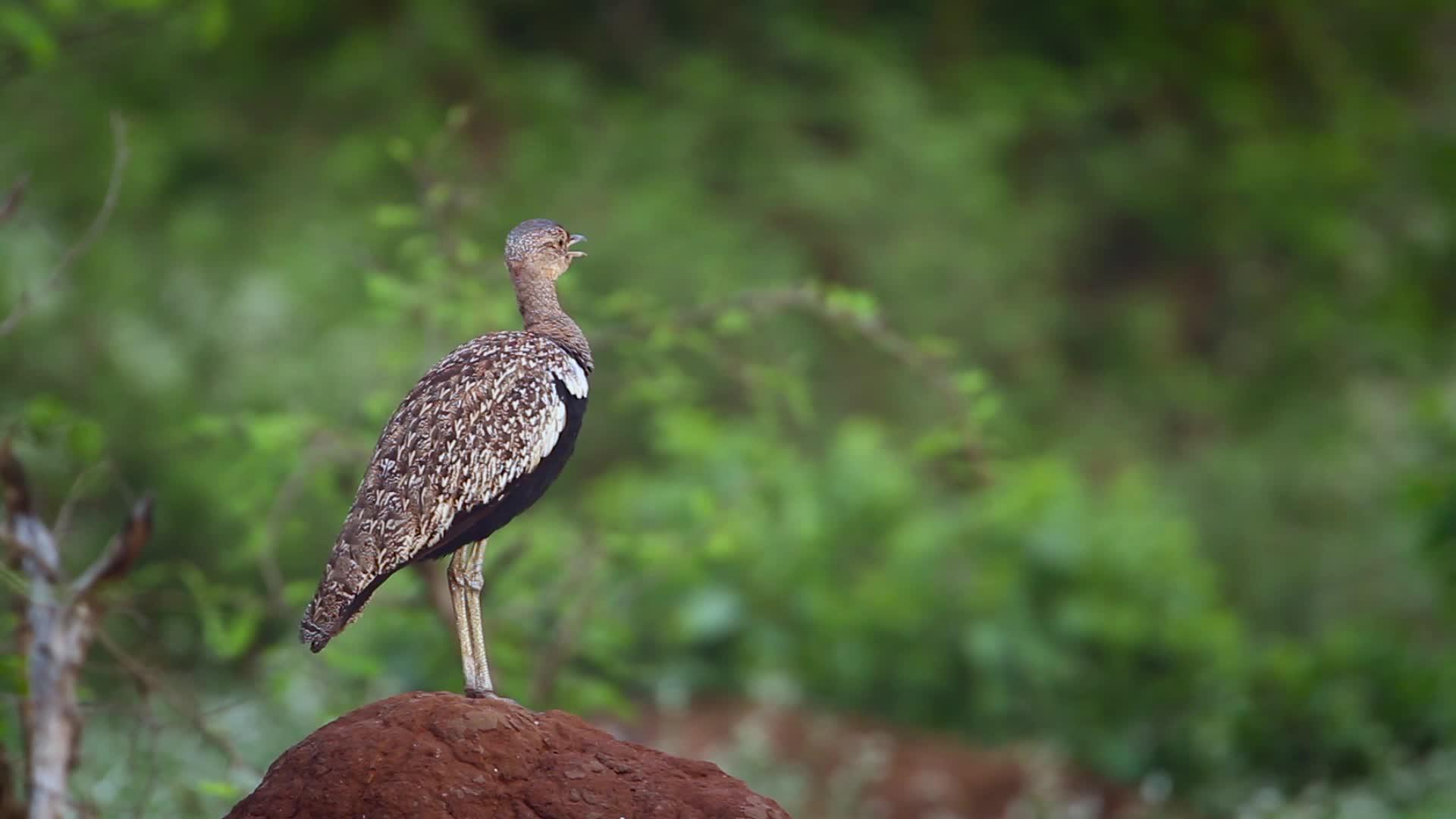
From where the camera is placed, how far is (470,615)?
13.8 ft

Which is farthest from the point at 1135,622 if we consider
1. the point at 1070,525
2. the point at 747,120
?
the point at 747,120

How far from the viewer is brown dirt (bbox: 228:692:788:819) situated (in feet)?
12.9

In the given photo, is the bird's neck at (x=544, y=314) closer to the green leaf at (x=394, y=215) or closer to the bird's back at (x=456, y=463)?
the bird's back at (x=456, y=463)

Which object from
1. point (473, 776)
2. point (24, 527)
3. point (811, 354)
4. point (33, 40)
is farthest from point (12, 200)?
point (811, 354)

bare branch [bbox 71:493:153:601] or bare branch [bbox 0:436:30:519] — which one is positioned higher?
bare branch [bbox 0:436:30:519]

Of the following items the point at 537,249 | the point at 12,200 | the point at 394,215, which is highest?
the point at 394,215

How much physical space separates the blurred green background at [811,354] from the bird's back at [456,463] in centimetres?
143

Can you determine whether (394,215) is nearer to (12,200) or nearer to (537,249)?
(12,200)

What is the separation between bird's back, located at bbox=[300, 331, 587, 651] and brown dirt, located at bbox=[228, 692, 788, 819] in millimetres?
270

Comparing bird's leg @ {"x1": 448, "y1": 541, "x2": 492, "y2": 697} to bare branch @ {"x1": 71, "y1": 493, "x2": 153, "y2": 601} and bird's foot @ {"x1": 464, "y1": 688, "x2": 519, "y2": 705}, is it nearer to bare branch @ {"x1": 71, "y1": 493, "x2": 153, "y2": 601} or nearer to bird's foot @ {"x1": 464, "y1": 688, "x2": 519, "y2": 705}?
bird's foot @ {"x1": 464, "y1": 688, "x2": 519, "y2": 705}

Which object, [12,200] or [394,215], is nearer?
[12,200]

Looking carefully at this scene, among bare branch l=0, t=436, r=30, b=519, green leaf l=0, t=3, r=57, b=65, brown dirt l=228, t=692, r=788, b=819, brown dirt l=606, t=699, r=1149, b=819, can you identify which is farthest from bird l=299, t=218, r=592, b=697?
brown dirt l=606, t=699, r=1149, b=819

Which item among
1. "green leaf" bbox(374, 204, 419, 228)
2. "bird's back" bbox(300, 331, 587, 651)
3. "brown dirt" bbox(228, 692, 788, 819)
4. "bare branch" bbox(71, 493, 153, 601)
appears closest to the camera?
"brown dirt" bbox(228, 692, 788, 819)

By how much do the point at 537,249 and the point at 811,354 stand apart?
467 inches
